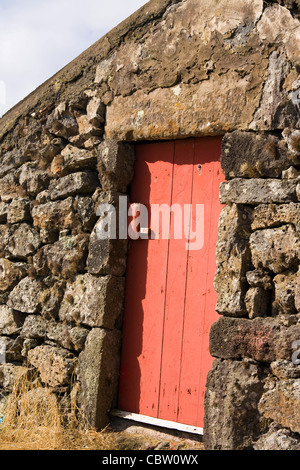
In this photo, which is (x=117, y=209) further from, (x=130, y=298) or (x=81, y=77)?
(x=81, y=77)

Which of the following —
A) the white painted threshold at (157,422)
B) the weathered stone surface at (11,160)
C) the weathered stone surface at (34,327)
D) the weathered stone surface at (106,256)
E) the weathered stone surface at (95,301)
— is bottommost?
the white painted threshold at (157,422)

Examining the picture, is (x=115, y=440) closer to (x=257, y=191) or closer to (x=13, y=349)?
(x=13, y=349)

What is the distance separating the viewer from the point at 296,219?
3.40 meters

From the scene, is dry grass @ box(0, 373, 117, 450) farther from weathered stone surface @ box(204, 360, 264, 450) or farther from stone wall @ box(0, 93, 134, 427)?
weathered stone surface @ box(204, 360, 264, 450)

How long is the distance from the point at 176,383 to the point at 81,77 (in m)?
2.64

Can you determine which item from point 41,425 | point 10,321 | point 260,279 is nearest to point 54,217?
point 10,321

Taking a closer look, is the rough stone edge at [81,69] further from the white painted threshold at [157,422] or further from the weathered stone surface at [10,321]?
the white painted threshold at [157,422]

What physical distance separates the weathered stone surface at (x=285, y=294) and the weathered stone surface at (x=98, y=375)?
1.36m

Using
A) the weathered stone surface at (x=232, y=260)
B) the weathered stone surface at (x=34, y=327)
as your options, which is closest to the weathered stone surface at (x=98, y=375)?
the weathered stone surface at (x=34, y=327)

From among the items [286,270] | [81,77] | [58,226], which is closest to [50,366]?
[58,226]

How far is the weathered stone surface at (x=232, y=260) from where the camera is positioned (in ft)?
11.6

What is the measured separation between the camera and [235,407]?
3.39m

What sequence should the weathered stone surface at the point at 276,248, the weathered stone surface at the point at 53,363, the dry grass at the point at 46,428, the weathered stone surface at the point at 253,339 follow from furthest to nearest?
the weathered stone surface at the point at 53,363, the dry grass at the point at 46,428, the weathered stone surface at the point at 276,248, the weathered stone surface at the point at 253,339

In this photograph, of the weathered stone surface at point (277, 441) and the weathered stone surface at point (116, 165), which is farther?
the weathered stone surface at point (116, 165)
